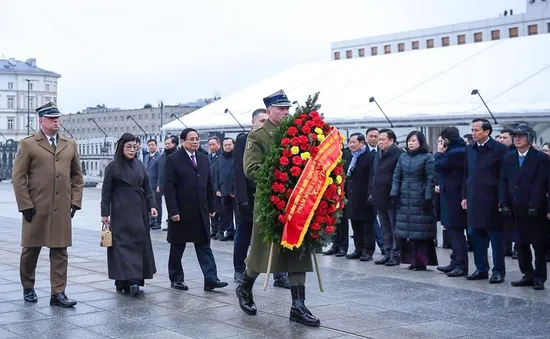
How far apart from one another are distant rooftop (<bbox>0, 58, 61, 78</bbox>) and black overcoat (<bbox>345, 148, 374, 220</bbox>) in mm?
78124

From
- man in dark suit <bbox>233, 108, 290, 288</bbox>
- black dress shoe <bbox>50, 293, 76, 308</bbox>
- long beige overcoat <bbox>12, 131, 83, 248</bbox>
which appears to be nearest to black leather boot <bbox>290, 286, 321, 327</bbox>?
man in dark suit <bbox>233, 108, 290, 288</bbox>

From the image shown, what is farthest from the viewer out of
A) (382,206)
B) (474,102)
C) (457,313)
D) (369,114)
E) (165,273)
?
(369,114)

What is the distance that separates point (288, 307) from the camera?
337 inches

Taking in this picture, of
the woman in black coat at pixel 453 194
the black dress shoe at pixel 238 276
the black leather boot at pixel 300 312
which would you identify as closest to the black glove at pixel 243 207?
the black dress shoe at pixel 238 276

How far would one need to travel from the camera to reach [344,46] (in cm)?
7369

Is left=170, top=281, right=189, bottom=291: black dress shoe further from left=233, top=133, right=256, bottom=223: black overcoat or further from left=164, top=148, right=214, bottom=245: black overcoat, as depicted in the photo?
left=233, top=133, right=256, bottom=223: black overcoat

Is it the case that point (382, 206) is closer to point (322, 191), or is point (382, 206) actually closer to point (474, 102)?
point (322, 191)

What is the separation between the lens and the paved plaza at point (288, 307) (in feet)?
24.1

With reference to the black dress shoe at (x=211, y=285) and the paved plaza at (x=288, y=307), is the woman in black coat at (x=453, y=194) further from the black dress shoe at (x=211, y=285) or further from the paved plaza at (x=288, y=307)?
Answer: the black dress shoe at (x=211, y=285)

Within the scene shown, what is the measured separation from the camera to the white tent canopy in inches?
775

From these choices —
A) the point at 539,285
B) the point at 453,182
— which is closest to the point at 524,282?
the point at 539,285

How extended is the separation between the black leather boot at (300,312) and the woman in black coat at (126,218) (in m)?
2.20

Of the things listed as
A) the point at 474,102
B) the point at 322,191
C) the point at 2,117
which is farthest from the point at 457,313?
the point at 2,117

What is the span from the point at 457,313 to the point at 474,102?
12.6 meters
